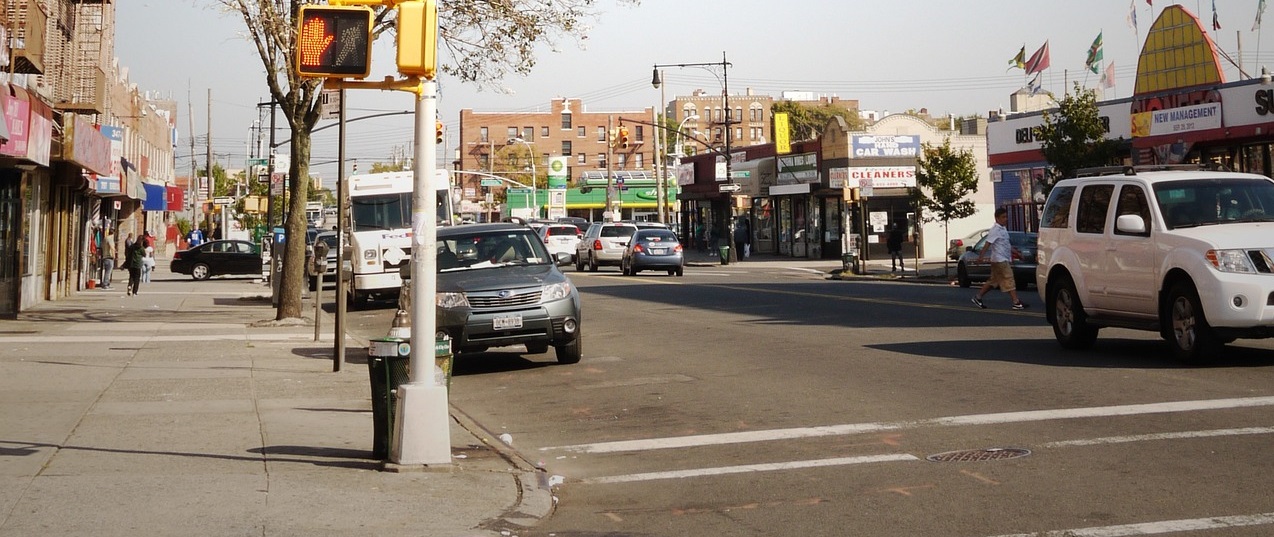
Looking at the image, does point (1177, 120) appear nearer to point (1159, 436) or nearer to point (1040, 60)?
point (1040, 60)

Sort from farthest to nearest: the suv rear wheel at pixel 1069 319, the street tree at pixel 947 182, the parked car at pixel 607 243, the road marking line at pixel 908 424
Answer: the parked car at pixel 607 243, the street tree at pixel 947 182, the suv rear wheel at pixel 1069 319, the road marking line at pixel 908 424

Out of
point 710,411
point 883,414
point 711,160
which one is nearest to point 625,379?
point 710,411

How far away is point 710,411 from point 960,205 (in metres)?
31.8

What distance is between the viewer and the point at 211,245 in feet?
152

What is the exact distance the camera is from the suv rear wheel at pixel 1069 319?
1473cm

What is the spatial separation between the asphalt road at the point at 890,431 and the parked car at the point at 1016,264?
1276 centimetres

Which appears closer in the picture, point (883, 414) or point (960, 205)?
point (883, 414)

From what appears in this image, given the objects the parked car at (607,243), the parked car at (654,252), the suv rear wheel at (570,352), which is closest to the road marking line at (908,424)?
the suv rear wheel at (570,352)

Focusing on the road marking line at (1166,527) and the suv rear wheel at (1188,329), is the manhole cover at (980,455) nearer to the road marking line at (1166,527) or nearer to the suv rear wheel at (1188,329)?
the road marking line at (1166,527)

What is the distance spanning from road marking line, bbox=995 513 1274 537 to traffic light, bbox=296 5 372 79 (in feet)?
15.8

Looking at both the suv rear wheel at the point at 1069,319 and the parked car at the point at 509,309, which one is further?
the parked car at the point at 509,309

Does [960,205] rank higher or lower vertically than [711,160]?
lower

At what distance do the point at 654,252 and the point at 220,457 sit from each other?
105 ft

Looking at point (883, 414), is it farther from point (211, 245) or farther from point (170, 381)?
point (211, 245)
